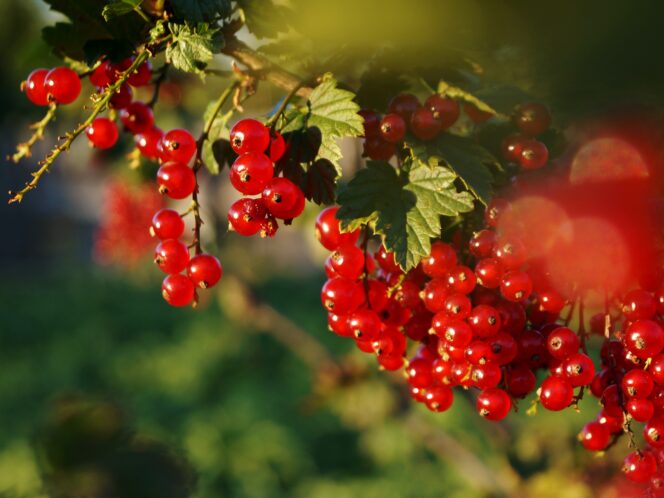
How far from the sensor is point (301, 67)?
5.36 ft

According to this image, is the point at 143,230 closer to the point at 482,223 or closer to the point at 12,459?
the point at 12,459

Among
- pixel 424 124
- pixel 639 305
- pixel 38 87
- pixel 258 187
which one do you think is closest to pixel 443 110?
pixel 424 124

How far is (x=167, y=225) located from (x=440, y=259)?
53 cm

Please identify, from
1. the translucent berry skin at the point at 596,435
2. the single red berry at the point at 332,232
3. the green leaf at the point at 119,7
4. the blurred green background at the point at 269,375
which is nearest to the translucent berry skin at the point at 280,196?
the single red berry at the point at 332,232

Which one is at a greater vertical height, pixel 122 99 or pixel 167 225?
pixel 122 99

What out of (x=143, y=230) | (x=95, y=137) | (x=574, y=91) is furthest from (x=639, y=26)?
(x=143, y=230)

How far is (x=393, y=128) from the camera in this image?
1.29m

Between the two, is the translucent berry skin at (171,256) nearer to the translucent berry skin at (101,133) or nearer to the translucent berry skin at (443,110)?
the translucent berry skin at (101,133)

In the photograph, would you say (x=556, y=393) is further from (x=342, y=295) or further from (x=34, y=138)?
(x=34, y=138)

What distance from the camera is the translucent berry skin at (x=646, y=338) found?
1.18 m

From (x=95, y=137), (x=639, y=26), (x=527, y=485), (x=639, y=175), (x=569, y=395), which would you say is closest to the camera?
(x=639, y=26)

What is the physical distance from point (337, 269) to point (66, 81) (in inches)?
24.9

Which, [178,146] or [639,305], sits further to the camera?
[178,146]

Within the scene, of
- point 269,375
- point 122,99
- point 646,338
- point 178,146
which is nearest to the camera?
point 646,338
